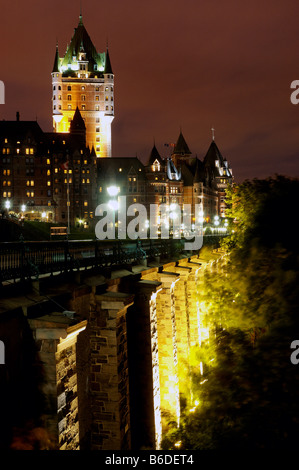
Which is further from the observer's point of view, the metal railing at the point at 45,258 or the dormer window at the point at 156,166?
the dormer window at the point at 156,166

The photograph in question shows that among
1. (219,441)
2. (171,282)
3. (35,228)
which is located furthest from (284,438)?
(35,228)

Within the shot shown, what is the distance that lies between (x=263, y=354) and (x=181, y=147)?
417ft

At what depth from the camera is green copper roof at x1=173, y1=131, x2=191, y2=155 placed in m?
134

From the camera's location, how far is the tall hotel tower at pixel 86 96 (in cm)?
13650

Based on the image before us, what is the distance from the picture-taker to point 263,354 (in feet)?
34.4

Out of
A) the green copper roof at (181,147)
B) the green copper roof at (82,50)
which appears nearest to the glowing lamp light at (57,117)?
the green copper roof at (82,50)

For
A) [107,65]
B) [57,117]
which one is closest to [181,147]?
[57,117]

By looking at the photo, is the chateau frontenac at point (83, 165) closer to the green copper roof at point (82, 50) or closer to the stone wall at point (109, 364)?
the green copper roof at point (82, 50)

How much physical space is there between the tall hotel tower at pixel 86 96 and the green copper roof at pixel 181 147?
20.1 metres

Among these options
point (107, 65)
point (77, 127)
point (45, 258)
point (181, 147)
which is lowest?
point (45, 258)

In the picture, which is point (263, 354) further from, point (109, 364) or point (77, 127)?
point (77, 127)

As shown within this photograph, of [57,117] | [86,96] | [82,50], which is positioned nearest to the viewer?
[57,117]

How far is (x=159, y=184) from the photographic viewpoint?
11319 centimetres
